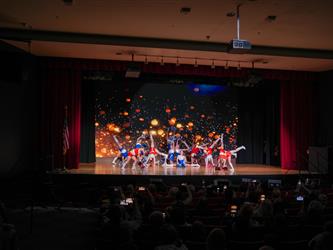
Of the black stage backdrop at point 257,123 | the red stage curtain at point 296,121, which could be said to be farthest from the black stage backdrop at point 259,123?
the red stage curtain at point 296,121

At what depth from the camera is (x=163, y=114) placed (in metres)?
16.5

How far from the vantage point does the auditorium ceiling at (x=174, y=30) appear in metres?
8.60

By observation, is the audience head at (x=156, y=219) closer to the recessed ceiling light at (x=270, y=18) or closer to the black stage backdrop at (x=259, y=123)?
the recessed ceiling light at (x=270, y=18)

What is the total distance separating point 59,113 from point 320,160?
849 centimetres

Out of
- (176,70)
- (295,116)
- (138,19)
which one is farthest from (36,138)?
(295,116)

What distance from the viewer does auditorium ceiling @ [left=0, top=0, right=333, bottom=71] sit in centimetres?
860

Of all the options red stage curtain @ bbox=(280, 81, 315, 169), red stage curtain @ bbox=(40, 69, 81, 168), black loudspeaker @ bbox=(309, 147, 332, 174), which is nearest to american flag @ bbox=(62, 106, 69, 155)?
red stage curtain @ bbox=(40, 69, 81, 168)

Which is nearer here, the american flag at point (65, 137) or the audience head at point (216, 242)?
the audience head at point (216, 242)

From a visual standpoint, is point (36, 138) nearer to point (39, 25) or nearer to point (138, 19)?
point (39, 25)

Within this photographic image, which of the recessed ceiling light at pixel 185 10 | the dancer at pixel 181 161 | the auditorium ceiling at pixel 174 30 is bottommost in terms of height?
the dancer at pixel 181 161

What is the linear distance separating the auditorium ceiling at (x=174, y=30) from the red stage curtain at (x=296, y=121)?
1462mm

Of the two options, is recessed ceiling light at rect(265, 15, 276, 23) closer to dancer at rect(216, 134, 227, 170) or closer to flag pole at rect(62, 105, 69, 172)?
dancer at rect(216, 134, 227, 170)

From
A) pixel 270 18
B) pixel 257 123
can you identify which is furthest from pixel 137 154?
pixel 270 18

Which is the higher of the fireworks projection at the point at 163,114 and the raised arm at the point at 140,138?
the fireworks projection at the point at 163,114
